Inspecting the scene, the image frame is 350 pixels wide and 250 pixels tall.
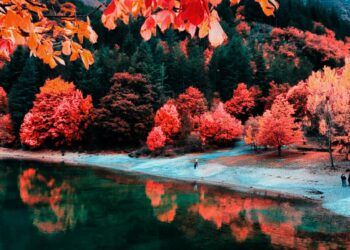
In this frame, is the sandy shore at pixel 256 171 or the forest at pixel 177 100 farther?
the forest at pixel 177 100

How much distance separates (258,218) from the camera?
813 inches

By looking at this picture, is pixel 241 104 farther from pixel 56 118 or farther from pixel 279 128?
pixel 56 118

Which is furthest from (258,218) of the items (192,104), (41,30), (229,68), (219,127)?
(229,68)

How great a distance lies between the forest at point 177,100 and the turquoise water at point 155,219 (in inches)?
527

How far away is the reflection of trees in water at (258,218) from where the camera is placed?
16.5m

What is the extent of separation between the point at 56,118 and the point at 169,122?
19101 mm

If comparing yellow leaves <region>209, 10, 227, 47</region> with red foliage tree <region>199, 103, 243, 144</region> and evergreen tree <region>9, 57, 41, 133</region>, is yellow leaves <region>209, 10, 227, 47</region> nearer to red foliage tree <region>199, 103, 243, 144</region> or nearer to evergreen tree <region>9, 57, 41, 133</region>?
red foliage tree <region>199, 103, 243, 144</region>

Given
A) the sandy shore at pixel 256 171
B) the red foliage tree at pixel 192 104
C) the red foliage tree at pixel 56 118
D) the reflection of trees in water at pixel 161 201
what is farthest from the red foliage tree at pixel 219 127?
the red foliage tree at pixel 56 118

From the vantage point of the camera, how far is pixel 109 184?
32.5 metres

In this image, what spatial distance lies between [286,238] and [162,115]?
3628cm

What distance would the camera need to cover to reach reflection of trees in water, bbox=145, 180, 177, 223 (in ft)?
71.2

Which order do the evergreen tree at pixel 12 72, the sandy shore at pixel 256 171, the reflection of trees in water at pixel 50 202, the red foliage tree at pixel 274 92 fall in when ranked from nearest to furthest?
the reflection of trees in water at pixel 50 202
the sandy shore at pixel 256 171
the red foliage tree at pixel 274 92
the evergreen tree at pixel 12 72

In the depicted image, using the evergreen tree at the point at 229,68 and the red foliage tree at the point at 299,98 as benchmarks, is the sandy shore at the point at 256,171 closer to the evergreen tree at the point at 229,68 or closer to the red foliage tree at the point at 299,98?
the red foliage tree at the point at 299,98

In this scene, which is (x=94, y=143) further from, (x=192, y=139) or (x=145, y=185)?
(x=145, y=185)
